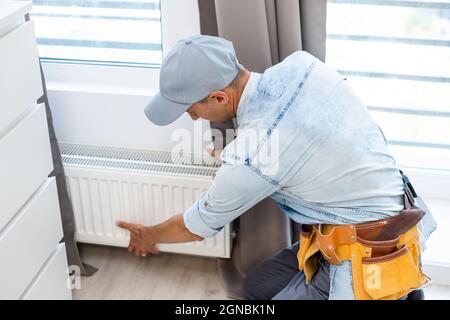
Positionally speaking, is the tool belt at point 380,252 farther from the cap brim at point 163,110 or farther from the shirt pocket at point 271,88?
the cap brim at point 163,110

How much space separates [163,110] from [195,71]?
0.16m

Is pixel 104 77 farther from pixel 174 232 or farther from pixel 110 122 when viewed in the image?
pixel 174 232

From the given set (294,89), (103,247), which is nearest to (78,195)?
(103,247)

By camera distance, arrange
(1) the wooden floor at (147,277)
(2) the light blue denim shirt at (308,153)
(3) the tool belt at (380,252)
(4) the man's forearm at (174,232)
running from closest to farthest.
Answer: (2) the light blue denim shirt at (308,153), (3) the tool belt at (380,252), (4) the man's forearm at (174,232), (1) the wooden floor at (147,277)

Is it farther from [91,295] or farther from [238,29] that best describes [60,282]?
[238,29]

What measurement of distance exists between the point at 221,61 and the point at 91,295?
3.57 feet

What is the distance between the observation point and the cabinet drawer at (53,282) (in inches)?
66.5

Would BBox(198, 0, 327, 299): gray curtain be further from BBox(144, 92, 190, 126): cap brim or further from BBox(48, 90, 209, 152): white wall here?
BBox(144, 92, 190, 126): cap brim

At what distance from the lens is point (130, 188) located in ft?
6.58

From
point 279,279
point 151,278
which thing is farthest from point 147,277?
point 279,279

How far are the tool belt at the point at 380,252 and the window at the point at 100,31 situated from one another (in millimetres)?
973

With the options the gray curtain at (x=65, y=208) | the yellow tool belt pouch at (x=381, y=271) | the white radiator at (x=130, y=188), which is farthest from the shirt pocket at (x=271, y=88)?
the gray curtain at (x=65, y=208)

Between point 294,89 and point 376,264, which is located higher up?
point 294,89

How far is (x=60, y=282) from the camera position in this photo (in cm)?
186
